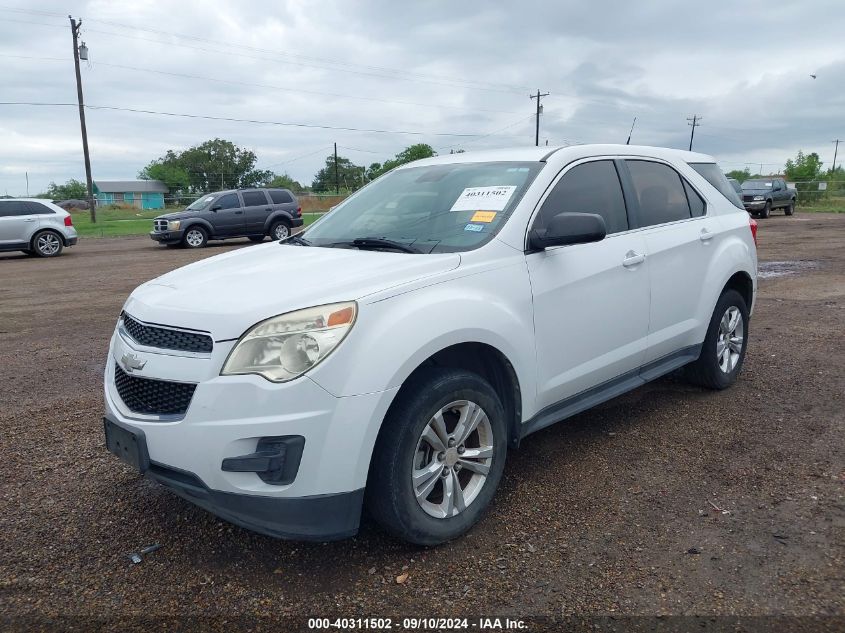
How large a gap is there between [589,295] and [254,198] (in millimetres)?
18659

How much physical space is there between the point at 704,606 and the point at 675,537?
523mm

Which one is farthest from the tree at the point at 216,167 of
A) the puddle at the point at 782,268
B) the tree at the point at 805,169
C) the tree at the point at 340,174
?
the puddle at the point at 782,268

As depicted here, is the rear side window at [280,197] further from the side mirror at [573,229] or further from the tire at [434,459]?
the tire at [434,459]

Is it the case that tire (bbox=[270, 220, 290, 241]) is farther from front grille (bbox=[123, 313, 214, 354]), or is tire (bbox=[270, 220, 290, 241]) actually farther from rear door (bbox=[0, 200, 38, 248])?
front grille (bbox=[123, 313, 214, 354])

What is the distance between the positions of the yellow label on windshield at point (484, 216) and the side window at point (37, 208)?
17766mm

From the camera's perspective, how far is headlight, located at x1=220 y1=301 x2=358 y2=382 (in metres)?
2.65

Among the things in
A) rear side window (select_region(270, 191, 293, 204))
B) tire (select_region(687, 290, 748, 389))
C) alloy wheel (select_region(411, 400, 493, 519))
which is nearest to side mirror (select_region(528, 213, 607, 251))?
alloy wheel (select_region(411, 400, 493, 519))

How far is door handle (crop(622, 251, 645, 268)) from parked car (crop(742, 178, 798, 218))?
29.0 m

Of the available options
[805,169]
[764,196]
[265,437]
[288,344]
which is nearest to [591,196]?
[288,344]

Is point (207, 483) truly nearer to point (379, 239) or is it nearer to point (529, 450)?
point (379, 239)

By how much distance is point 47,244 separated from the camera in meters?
18.2

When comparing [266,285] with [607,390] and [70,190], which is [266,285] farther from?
[70,190]

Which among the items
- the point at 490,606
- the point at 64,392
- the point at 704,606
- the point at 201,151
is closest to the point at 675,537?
the point at 704,606

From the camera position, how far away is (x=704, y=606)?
2.62 meters
